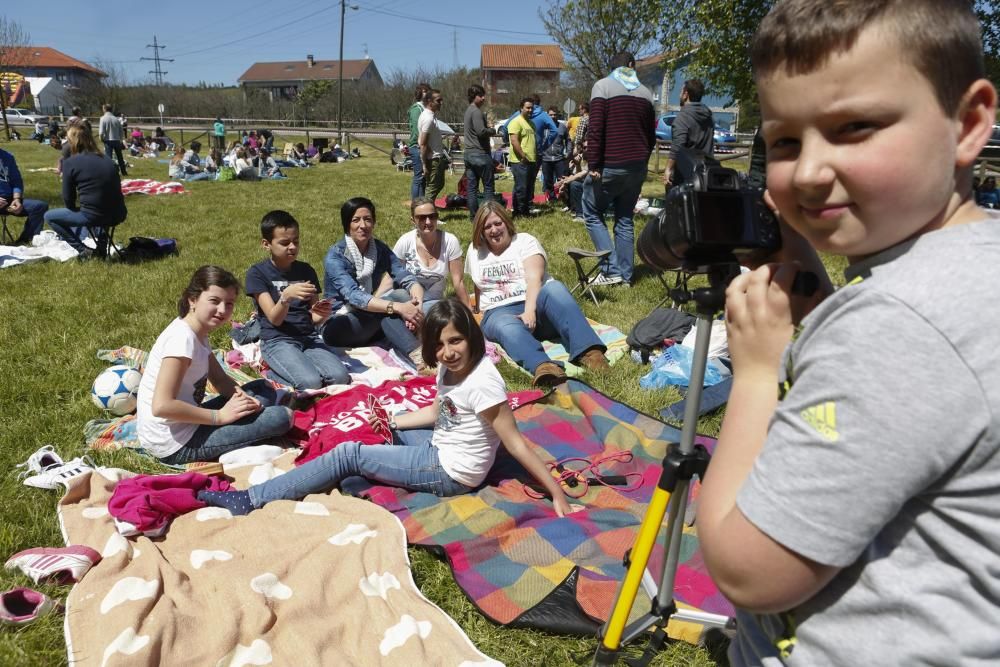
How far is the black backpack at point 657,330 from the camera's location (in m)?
5.42

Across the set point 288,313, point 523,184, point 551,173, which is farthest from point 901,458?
point 551,173

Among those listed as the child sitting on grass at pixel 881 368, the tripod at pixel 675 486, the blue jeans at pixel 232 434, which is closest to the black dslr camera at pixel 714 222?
the tripod at pixel 675 486

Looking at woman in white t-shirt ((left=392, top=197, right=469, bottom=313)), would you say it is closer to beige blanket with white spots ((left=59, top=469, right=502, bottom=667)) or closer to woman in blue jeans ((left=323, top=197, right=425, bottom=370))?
woman in blue jeans ((left=323, top=197, right=425, bottom=370))

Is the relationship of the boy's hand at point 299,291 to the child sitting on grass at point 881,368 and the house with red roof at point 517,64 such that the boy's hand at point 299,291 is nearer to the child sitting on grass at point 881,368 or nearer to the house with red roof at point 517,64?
the child sitting on grass at point 881,368

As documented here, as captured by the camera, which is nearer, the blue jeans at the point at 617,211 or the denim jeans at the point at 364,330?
the denim jeans at the point at 364,330

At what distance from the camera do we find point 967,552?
78 cm

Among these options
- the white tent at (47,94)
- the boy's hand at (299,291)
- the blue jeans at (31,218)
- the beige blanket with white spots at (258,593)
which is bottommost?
the beige blanket with white spots at (258,593)

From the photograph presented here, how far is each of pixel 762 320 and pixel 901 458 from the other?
12.5 inches

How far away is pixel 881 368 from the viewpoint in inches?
28.3

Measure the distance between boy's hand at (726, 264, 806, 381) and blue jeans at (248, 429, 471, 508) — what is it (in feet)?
8.91

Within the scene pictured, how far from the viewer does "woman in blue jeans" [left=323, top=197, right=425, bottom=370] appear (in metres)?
5.70

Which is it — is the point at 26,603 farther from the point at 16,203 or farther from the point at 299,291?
the point at 16,203

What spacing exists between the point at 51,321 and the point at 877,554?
274 inches

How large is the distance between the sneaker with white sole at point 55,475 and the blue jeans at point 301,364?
63.4 inches
